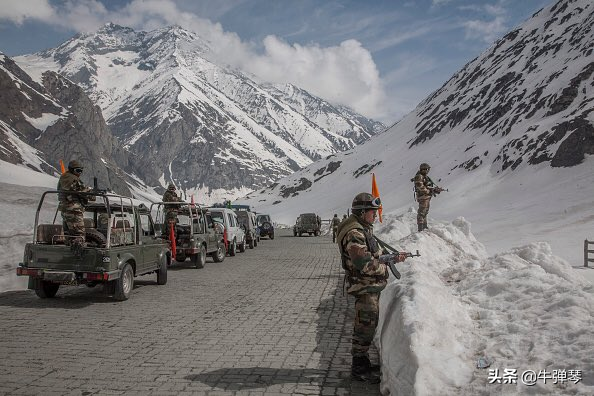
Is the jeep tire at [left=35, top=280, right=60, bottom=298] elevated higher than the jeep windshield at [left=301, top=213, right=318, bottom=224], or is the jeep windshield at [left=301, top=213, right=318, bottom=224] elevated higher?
the jeep windshield at [left=301, top=213, right=318, bottom=224]

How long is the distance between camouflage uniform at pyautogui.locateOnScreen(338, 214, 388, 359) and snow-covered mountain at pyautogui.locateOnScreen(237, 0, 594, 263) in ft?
57.2

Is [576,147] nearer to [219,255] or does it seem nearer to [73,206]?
[219,255]

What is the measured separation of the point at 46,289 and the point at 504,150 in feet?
246

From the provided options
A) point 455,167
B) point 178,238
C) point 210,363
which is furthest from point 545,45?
point 210,363

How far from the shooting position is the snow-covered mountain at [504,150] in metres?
42.2

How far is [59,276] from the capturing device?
9328 mm

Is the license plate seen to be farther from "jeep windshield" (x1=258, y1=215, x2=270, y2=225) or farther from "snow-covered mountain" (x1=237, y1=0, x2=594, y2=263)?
"jeep windshield" (x1=258, y1=215, x2=270, y2=225)

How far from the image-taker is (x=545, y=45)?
106938mm

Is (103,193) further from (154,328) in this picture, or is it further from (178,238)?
(178,238)

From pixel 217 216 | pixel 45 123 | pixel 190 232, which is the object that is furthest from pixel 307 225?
pixel 45 123

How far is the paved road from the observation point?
5.32m

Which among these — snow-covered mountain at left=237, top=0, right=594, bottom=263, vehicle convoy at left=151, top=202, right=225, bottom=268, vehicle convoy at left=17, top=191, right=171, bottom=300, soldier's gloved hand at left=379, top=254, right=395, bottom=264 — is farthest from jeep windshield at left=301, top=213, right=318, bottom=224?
soldier's gloved hand at left=379, top=254, right=395, bottom=264

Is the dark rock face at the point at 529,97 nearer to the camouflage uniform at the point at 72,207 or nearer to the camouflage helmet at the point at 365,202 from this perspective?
the camouflage uniform at the point at 72,207

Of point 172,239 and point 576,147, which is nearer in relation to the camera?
point 172,239
